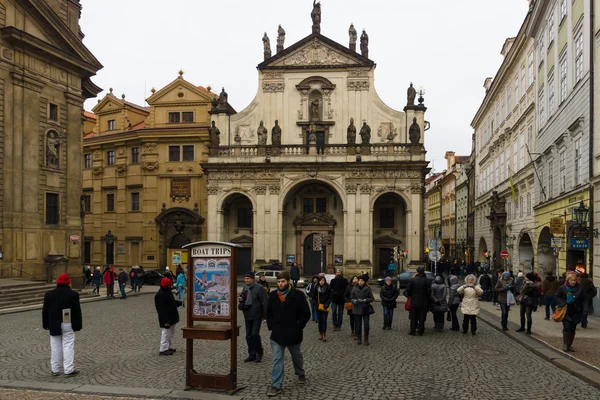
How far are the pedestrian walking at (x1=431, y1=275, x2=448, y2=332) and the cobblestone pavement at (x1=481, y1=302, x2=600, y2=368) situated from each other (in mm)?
2344

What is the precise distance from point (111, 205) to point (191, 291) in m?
41.5

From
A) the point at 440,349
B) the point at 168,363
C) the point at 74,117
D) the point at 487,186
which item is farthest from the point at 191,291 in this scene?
the point at 487,186

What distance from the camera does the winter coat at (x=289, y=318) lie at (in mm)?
8625

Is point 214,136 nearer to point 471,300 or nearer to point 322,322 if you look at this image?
point 322,322

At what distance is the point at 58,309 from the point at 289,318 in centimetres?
417

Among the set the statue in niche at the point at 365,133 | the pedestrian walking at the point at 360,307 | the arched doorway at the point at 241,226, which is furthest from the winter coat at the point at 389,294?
the arched doorway at the point at 241,226

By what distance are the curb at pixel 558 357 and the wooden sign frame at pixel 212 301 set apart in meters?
5.98

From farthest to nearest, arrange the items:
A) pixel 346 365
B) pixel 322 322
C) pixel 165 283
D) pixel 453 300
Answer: pixel 453 300 → pixel 322 322 → pixel 165 283 → pixel 346 365

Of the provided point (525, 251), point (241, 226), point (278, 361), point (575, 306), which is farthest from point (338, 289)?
point (241, 226)

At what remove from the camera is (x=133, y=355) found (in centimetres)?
1155

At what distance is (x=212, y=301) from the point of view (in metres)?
8.83

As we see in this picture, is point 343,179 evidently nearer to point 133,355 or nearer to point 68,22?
point 68,22

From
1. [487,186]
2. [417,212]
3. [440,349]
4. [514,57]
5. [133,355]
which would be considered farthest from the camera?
[487,186]

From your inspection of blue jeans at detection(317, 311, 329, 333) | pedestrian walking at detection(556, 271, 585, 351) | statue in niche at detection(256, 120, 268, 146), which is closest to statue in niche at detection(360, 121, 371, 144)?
statue in niche at detection(256, 120, 268, 146)
